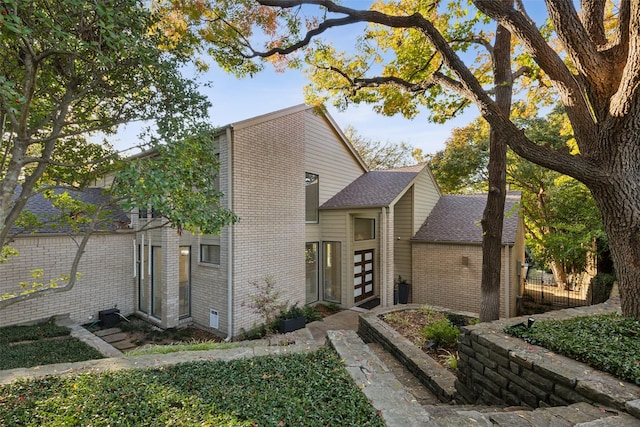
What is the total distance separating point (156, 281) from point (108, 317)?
1.72 m

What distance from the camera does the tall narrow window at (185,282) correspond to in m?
9.34

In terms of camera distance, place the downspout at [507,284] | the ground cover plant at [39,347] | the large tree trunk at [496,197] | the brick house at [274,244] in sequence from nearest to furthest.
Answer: the ground cover plant at [39,347] < the large tree trunk at [496,197] < the brick house at [274,244] < the downspout at [507,284]

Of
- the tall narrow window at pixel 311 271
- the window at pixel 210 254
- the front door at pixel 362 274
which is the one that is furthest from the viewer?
the front door at pixel 362 274

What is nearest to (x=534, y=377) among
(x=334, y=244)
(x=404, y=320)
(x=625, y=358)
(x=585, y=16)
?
(x=625, y=358)

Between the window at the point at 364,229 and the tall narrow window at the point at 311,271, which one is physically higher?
the window at the point at 364,229

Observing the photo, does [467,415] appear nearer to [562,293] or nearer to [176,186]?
[176,186]

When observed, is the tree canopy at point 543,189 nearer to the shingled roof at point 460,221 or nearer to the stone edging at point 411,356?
the shingled roof at point 460,221

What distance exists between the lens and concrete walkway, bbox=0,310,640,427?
2.50 m

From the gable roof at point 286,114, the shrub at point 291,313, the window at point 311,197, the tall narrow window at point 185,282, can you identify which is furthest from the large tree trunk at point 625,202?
the tall narrow window at point 185,282

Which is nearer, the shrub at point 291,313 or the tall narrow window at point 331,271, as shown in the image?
the shrub at point 291,313

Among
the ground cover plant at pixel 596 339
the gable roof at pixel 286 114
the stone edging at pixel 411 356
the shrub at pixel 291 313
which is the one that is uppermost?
the gable roof at pixel 286 114

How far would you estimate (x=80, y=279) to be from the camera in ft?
30.6

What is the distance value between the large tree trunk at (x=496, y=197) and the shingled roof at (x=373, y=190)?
12.9ft

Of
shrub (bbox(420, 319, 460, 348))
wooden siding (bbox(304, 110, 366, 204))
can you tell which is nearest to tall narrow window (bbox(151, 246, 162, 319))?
wooden siding (bbox(304, 110, 366, 204))
